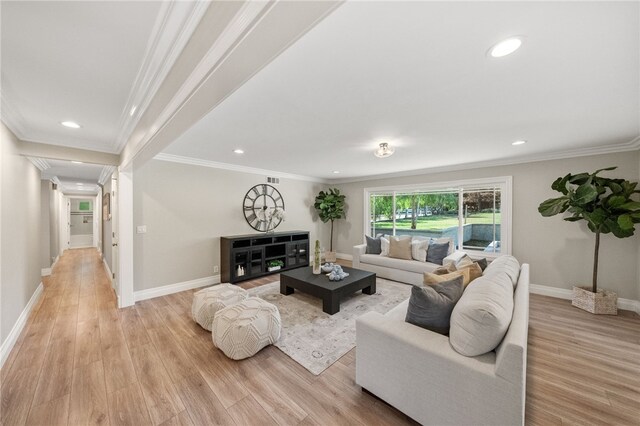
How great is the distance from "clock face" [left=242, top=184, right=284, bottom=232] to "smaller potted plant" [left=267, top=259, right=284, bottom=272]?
0.75 meters

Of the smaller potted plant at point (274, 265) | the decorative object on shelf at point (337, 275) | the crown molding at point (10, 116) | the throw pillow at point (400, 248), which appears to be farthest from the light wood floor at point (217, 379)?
the crown molding at point (10, 116)

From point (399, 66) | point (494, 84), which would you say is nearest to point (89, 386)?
point (399, 66)

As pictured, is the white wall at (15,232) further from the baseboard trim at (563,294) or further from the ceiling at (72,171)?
the baseboard trim at (563,294)

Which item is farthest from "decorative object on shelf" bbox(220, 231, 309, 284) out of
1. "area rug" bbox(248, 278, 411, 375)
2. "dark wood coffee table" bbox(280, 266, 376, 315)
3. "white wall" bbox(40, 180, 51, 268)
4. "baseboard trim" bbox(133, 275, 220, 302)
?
"white wall" bbox(40, 180, 51, 268)

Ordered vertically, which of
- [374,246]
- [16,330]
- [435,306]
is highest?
[435,306]

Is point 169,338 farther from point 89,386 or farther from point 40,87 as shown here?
point 40,87

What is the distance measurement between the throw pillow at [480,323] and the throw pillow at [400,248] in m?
3.02

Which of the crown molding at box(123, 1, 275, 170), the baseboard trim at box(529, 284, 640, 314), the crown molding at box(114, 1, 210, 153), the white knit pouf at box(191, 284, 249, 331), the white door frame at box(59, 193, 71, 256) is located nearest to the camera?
the crown molding at box(123, 1, 275, 170)

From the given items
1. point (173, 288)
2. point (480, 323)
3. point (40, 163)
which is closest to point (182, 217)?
point (173, 288)

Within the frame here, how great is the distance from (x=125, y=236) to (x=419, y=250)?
4.85 metres

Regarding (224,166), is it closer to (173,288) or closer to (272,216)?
(272,216)

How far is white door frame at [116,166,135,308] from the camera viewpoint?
3.37m

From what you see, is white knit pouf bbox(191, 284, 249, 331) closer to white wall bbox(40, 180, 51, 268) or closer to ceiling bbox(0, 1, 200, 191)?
ceiling bbox(0, 1, 200, 191)

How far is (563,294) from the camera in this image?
367 centimetres
